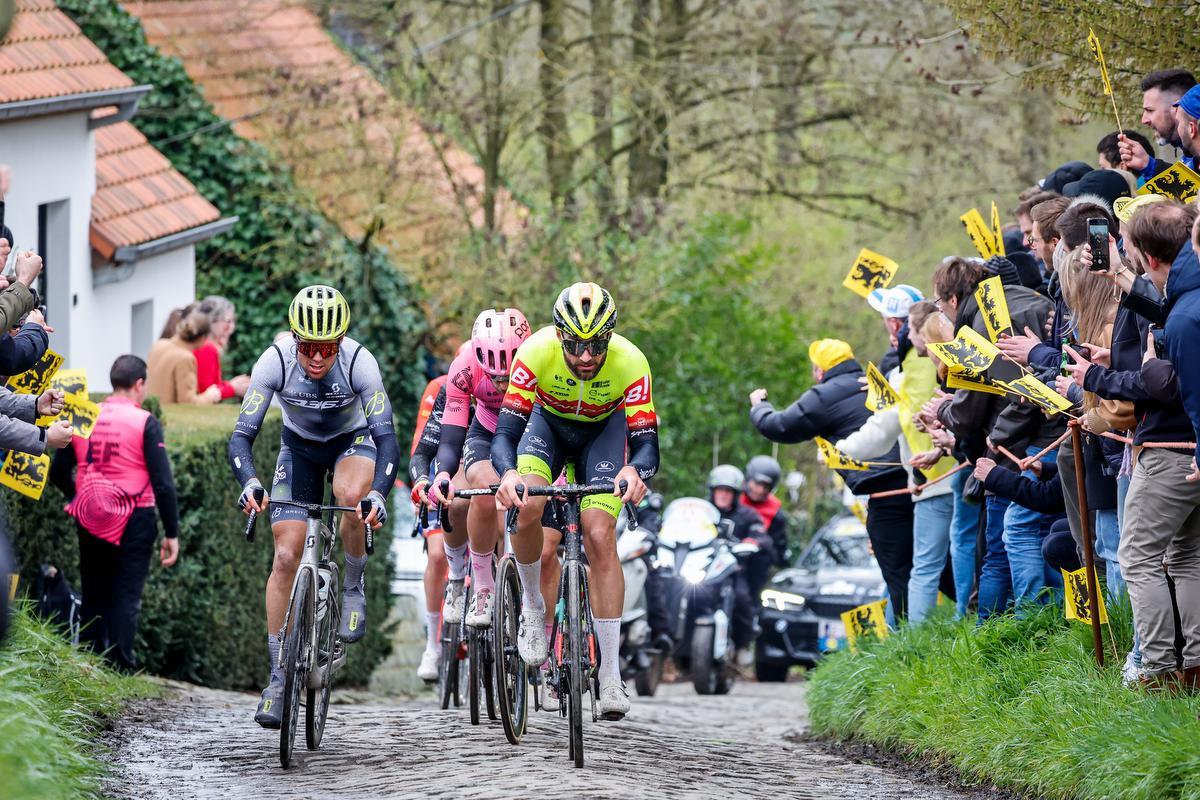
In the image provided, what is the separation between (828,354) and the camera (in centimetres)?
1292

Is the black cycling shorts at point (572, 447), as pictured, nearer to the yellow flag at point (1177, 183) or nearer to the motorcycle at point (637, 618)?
the yellow flag at point (1177, 183)

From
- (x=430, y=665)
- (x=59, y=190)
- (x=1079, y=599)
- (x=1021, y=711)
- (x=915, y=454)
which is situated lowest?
(x=1021, y=711)

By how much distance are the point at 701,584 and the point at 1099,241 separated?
32.4 ft

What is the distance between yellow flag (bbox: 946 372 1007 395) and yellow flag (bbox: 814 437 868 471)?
2.53 meters

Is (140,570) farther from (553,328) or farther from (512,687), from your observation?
(553,328)

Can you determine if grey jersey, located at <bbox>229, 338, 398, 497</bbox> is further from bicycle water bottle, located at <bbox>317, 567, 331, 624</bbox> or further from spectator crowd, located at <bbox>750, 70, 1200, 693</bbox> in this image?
spectator crowd, located at <bbox>750, 70, 1200, 693</bbox>

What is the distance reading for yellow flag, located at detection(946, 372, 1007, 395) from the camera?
9.38 meters

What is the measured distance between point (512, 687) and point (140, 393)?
4141 mm

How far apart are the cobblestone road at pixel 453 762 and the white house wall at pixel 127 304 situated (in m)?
8.07

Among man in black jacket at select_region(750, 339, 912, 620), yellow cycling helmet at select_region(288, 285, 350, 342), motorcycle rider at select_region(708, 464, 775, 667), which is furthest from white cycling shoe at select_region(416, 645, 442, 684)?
motorcycle rider at select_region(708, 464, 775, 667)

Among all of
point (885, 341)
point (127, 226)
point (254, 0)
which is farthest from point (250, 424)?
point (885, 341)

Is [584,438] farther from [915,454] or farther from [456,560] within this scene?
[915,454]

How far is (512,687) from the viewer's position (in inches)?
386

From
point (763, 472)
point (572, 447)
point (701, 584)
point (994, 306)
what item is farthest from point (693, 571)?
point (994, 306)
